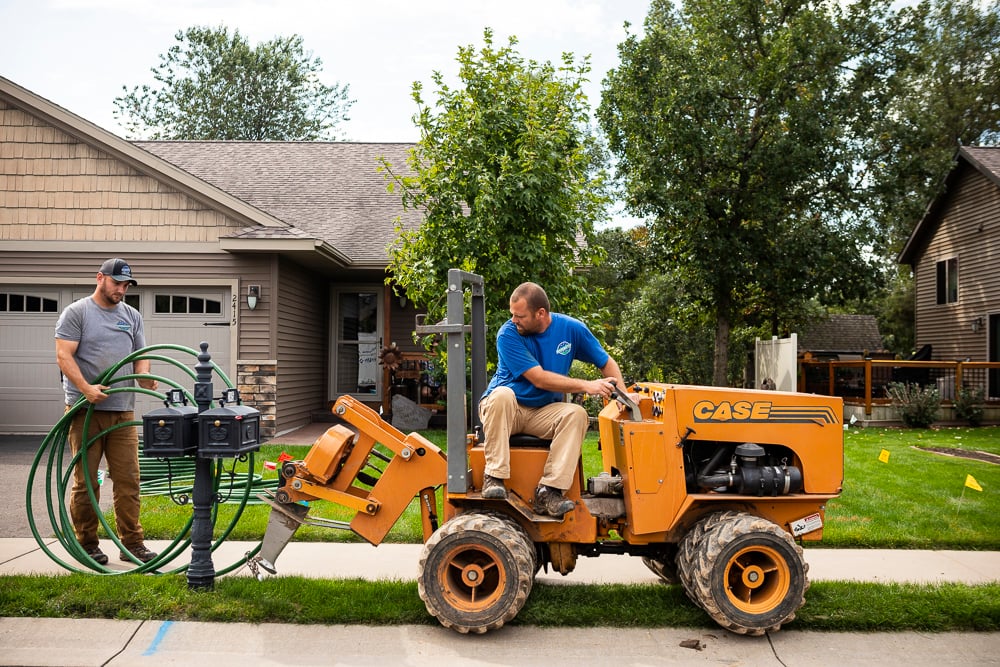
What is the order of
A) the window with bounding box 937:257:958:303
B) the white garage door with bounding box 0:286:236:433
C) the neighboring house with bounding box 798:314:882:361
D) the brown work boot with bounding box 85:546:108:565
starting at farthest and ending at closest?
the neighboring house with bounding box 798:314:882:361, the window with bounding box 937:257:958:303, the white garage door with bounding box 0:286:236:433, the brown work boot with bounding box 85:546:108:565

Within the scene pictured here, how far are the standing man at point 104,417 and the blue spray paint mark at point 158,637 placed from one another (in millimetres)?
1190

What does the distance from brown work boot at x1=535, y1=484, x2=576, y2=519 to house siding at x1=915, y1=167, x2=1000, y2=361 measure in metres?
19.0

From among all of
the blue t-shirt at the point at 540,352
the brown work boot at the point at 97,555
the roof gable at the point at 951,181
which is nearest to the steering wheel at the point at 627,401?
the blue t-shirt at the point at 540,352

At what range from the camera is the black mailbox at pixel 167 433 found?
441 cm

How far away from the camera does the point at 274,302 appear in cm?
1152

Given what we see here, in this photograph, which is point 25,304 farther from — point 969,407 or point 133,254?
point 969,407

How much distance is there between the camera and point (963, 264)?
68.2 feet

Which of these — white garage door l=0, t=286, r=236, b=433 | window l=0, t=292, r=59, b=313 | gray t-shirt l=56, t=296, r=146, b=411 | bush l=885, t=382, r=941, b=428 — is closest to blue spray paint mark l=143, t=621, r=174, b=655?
gray t-shirt l=56, t=296, r=146, b=411

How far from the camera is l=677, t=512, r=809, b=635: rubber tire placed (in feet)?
13.1

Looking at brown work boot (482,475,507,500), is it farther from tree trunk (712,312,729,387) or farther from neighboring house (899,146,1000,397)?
neighboring house (899,146,1000,397)

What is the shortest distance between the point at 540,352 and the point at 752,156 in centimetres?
1482

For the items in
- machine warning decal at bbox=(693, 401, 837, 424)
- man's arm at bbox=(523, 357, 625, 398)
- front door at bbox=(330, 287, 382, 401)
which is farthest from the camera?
front door at bbox=(330, 287, 382, 401)

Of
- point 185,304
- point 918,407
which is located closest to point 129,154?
point 185,304

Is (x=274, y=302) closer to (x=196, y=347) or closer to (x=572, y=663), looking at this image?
(x=196, y=347)
